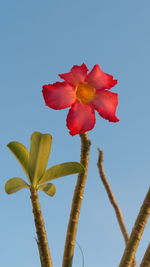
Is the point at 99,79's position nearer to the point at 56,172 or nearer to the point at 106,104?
the point at 106,104

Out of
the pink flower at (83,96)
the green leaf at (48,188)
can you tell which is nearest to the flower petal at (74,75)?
the pink flower at (83,96)

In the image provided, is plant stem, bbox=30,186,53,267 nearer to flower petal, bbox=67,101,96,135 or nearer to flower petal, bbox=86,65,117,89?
flower petal, bbox=67,101,96,135

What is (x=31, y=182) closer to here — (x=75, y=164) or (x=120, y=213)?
(x=75, y=164)

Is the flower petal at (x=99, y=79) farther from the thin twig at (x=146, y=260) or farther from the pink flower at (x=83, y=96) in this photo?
the thin twig at (x=146, y=260)

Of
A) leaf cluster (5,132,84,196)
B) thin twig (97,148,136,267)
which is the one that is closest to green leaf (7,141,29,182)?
leaf cluster (5,132,84,196)

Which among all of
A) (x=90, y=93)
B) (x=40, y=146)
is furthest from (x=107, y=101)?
(x=40, y=146)

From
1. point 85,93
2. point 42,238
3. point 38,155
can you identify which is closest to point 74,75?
point 85,93
